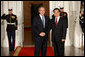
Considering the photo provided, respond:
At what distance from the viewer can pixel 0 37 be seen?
9.28 meters

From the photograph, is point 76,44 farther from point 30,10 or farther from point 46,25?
point 30,10

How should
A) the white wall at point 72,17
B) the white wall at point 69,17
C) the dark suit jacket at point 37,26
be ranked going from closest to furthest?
the dark suit jacket at point 37,26, the white wall at point 72,17, the white wall at point 69,17

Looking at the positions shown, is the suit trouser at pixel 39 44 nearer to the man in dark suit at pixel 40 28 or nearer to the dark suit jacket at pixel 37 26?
the man in dark suit at pixel 40 28

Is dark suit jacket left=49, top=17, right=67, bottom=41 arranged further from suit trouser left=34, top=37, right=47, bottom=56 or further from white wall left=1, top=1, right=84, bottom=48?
white wall left=1, top=1, right=84, bottom=48

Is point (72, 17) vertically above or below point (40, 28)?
above

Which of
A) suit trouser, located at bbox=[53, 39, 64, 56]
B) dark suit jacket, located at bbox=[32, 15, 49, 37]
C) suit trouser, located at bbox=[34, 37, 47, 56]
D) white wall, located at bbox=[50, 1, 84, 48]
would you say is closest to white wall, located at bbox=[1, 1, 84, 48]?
white wall, located at bbox=[50, 1, 84, 48]

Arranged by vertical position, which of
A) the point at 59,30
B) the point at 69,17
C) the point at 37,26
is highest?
the point at 69,17

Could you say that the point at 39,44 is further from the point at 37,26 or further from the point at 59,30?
the point at 59,30

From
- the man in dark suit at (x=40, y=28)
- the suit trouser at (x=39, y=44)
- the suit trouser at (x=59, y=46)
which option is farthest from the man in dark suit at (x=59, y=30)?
the suit trouser at (x=39, y=44)

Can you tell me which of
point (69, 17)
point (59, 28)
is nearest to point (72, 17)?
point (69, 17)

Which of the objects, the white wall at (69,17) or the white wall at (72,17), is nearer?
the white wall at (72,17)

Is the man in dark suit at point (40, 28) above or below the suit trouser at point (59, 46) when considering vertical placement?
above

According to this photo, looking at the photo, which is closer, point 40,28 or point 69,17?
point 40,28

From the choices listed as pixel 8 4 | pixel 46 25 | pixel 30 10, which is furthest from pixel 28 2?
pixel 46 25
